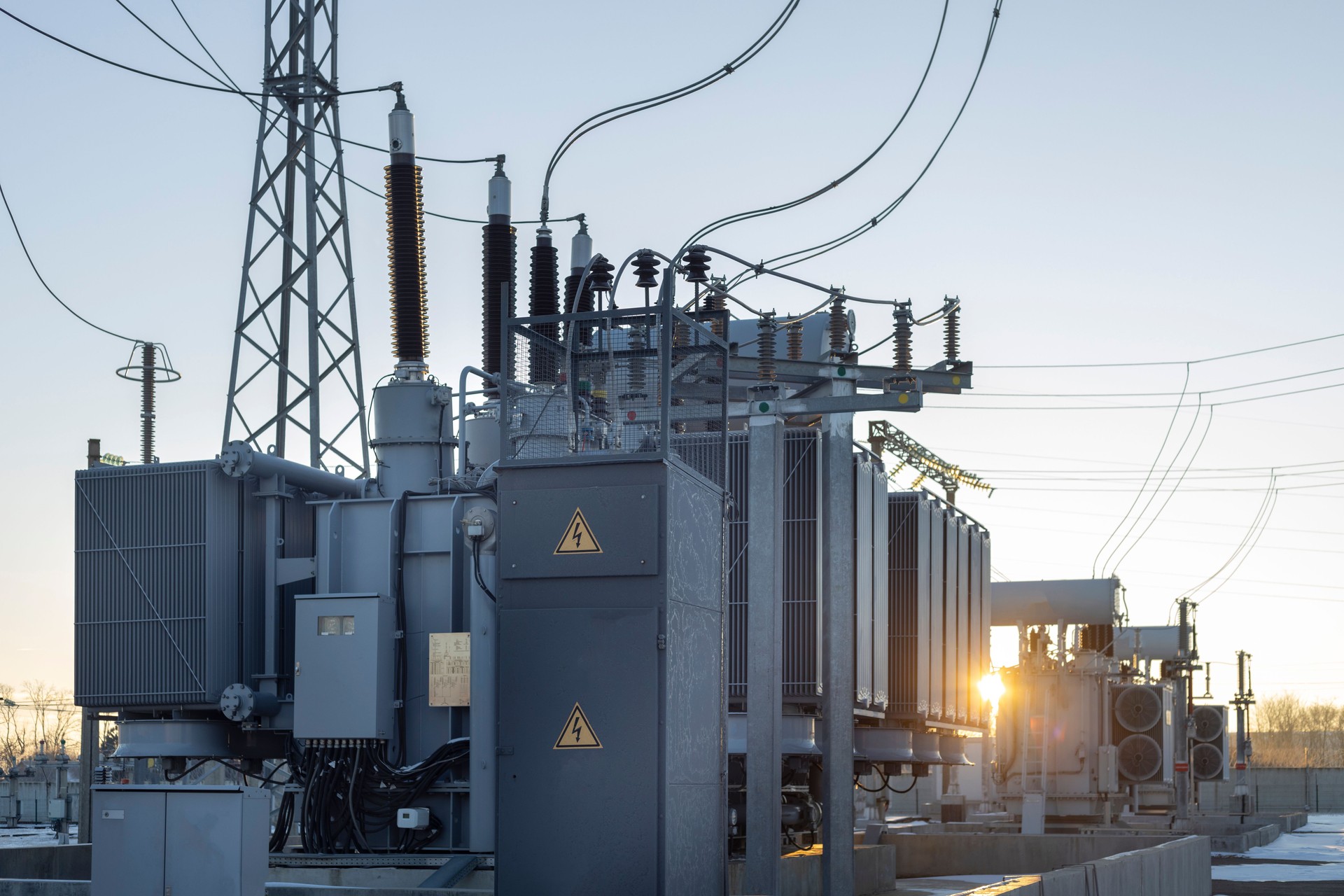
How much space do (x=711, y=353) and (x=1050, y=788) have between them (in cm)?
2517

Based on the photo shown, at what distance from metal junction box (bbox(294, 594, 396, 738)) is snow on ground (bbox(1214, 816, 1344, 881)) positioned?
15675 mm

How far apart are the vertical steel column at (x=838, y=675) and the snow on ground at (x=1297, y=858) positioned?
13.1 metres

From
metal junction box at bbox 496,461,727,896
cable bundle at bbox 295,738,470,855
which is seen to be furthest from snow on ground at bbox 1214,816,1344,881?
metal junction box at bbox 496,461,727,896

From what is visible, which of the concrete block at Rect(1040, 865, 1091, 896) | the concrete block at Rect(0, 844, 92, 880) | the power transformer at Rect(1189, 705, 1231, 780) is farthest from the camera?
the power transformer at Rect(1189, 705, 1231, 780)

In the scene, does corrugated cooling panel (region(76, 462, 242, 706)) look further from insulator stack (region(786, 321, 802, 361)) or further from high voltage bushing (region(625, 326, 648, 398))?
high voltage bushing (region(625, 326, 648, 398))

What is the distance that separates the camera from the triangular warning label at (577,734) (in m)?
9.06

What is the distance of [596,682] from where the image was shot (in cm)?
910

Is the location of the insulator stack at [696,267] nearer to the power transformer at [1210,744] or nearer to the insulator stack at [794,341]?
the insulator stack at [794,341]

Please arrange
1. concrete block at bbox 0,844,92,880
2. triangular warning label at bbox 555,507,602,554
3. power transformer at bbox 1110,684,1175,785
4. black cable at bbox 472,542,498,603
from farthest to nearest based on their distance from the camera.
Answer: power transformer at bbox 1110,684,1175,785 < concrete block at bbox 0,844,92,880 < black cable at bbox 472,542,498,603 < triangular warning label at bbox 555,507,602,554

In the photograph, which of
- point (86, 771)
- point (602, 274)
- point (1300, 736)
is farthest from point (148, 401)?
point (1300, 736)

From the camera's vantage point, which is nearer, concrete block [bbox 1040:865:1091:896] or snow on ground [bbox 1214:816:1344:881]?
concrete block [bbox 1040:865:1091:896]

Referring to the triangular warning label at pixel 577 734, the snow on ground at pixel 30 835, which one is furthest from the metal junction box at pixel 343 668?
the snow on ground at pixel 30 835

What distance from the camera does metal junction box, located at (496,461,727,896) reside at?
29.5 feet

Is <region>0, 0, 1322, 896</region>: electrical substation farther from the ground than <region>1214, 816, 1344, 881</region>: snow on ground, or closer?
farther from the ground
